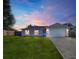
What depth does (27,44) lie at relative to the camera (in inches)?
73.4

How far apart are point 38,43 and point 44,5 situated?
37 centimetres

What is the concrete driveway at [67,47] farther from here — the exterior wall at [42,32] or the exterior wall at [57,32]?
the exterior wall at [42,32]

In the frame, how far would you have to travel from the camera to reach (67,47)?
1875 millimetres

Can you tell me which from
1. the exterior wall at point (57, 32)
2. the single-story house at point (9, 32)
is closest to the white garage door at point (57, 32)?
the exterior wall at point (57, 32)

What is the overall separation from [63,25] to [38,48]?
325 millimetres

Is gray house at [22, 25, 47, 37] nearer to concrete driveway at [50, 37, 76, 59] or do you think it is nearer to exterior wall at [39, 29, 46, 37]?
exterior wall at [39, 29, 46, 37]

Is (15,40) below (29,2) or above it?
below

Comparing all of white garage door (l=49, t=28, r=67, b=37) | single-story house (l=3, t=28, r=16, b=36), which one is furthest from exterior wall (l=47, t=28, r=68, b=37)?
single-story house (l=3, t=28, r=16, b=36)

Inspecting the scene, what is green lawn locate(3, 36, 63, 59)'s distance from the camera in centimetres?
184

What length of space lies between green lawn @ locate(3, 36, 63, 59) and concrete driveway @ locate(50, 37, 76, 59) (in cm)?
5

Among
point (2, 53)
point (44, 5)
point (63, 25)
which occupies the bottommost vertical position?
point (2, 53)

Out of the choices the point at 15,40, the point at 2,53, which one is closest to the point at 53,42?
the point at 15,40

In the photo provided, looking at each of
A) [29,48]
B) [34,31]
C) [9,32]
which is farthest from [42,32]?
[9,32]

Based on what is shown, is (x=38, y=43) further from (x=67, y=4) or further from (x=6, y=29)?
(x=67, y=4)
